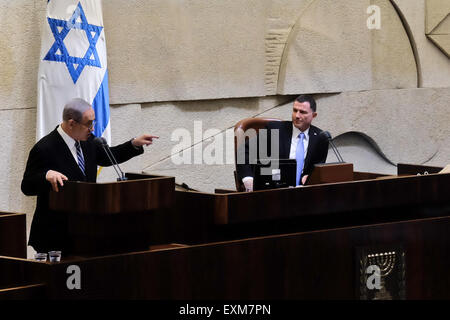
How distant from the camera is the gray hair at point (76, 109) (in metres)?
4.61

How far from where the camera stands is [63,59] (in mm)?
6516

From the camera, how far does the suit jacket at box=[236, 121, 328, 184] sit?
548 cm

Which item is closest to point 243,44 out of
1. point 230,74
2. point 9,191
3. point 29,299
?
point 230,74

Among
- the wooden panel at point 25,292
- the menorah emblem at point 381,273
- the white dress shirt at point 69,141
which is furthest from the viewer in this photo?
the menorah emblem at point 381,273

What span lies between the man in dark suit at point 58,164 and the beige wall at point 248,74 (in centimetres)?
207

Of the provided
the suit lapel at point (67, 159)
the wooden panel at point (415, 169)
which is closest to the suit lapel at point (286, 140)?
the wooden panel at point (415, 169)

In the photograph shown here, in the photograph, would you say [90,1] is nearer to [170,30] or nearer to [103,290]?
[170,30]

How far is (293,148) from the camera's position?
5988mm

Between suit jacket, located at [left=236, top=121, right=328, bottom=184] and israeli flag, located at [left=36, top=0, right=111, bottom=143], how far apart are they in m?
1.49

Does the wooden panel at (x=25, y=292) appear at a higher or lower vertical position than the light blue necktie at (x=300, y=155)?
lower

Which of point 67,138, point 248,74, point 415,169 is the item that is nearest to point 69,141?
point 67,138

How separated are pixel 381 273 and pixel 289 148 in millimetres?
1310

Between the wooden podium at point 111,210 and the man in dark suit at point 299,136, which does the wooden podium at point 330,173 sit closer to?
the man in dark suit at point 299,136
